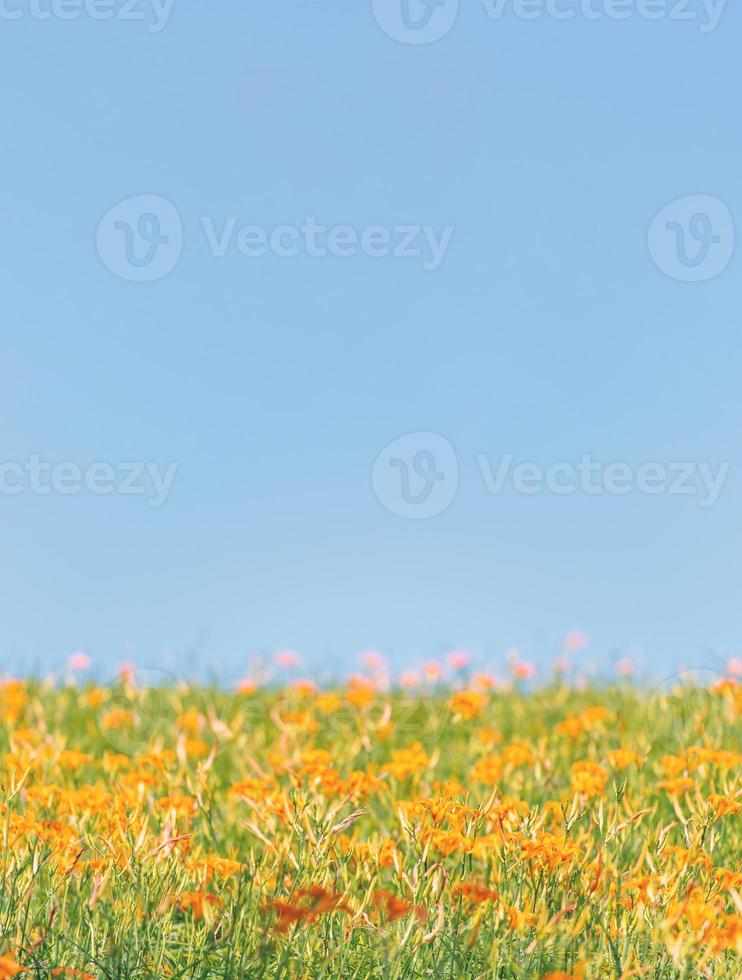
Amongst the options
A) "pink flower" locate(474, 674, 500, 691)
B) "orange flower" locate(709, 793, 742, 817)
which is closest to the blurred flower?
"pink flower" locate(474, 674, 500, 691)

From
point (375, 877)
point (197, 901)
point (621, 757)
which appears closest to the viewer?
point (197, 901)

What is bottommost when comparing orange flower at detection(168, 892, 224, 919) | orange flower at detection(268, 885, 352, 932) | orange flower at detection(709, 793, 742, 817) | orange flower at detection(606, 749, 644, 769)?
orange flower at detection(168, 892, 224, 919)

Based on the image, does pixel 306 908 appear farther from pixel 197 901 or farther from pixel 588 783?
pixel 588 783

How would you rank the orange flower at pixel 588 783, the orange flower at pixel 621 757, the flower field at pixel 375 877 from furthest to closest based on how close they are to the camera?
the orange flower at pixel 621 757 → the orange flower at pixel 588 783 → the flower field at pixel 375 877

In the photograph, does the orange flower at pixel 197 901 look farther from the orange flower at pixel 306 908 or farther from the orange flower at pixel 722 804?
the orange flower at pixel 722 804

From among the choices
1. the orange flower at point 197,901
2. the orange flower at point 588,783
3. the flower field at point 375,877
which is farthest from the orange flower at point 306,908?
the orange flower at point 588,783

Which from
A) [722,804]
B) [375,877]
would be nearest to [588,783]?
[722,804]

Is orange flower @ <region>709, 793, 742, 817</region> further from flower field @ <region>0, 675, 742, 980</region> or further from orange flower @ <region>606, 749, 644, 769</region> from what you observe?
orange flower @ <region>606, 749, 644, 769</region>

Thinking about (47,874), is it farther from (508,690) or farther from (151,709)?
(508,690)

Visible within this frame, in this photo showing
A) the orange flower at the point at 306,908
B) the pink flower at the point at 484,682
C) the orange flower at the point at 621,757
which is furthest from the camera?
the pink flower at the point at 484,682

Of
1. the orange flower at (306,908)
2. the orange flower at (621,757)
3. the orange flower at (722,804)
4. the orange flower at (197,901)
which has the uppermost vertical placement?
the orange flower at (621,757)

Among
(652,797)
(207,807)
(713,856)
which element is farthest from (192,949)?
(652,797)

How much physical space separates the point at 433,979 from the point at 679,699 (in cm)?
518

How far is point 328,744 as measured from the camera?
24.1 feet
